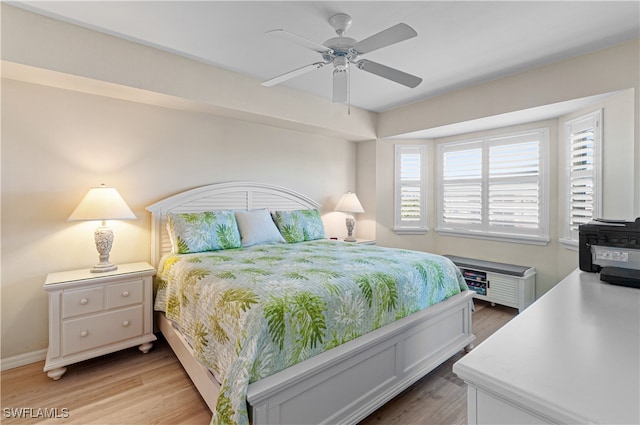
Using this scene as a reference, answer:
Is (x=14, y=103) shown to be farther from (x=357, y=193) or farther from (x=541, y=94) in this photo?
(x=541, y=94)

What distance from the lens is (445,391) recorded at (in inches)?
85.0

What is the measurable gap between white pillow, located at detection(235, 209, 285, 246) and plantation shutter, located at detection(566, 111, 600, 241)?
318 centimetres

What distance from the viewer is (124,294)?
254 cm

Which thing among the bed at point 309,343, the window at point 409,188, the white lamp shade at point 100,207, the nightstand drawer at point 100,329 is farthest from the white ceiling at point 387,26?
the nightstand drawer at point 100,329

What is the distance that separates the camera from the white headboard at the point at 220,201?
10.1ft

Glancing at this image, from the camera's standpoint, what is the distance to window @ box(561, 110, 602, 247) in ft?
9.82

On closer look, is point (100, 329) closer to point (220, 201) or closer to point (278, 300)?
point (220, 201)

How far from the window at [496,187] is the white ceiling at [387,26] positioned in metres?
1.12

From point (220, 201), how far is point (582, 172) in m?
3.87

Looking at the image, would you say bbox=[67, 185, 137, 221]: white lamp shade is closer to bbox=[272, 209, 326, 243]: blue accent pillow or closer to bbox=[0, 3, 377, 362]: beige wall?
bbox=[0, 3, 377, 362]: beige wall

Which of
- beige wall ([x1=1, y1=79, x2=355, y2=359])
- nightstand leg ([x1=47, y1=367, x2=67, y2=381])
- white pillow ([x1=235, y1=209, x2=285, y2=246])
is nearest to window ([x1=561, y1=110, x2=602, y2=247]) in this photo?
white pillow ([x1=235, y1=209, x2=285, y2=246])

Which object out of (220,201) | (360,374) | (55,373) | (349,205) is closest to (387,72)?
(360,374)

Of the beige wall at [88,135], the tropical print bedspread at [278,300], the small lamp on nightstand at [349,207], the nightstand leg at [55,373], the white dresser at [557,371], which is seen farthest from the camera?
the small lamp on nightstand at [349,207]

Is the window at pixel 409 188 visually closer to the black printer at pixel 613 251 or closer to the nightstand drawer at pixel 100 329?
the black printer at pixel 613 251
